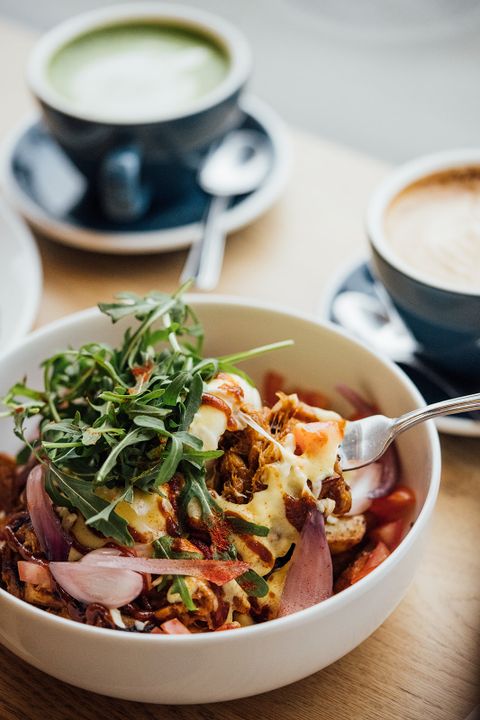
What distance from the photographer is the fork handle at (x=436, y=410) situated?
3.20 feet

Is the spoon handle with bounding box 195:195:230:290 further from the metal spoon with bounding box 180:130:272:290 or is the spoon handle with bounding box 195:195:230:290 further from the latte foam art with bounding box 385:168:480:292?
the latte foam art with bounding box 385:168:480:292

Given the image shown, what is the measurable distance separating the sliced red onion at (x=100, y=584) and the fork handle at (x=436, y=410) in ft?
1.19

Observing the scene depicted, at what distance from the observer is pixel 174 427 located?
0.95 m

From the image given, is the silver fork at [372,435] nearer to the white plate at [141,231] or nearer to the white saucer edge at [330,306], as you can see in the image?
the white saucer edge at [330,306]

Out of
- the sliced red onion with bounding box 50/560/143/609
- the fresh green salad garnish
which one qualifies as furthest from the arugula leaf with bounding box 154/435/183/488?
the sliced red onion with bounding box 50/560/143/609

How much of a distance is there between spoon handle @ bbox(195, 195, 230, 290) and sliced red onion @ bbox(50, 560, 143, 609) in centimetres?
73

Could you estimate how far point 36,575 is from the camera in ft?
3.01

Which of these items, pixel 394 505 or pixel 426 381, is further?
pixel 426 381

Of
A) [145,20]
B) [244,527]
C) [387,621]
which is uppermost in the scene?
[145,20]

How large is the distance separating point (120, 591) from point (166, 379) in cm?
25

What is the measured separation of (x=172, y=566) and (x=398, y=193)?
0.79 m

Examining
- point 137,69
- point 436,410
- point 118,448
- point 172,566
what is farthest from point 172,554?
point 137,69

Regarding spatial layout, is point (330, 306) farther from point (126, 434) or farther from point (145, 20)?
point (145, 20)

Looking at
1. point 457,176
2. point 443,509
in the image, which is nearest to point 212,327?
point 443,509
